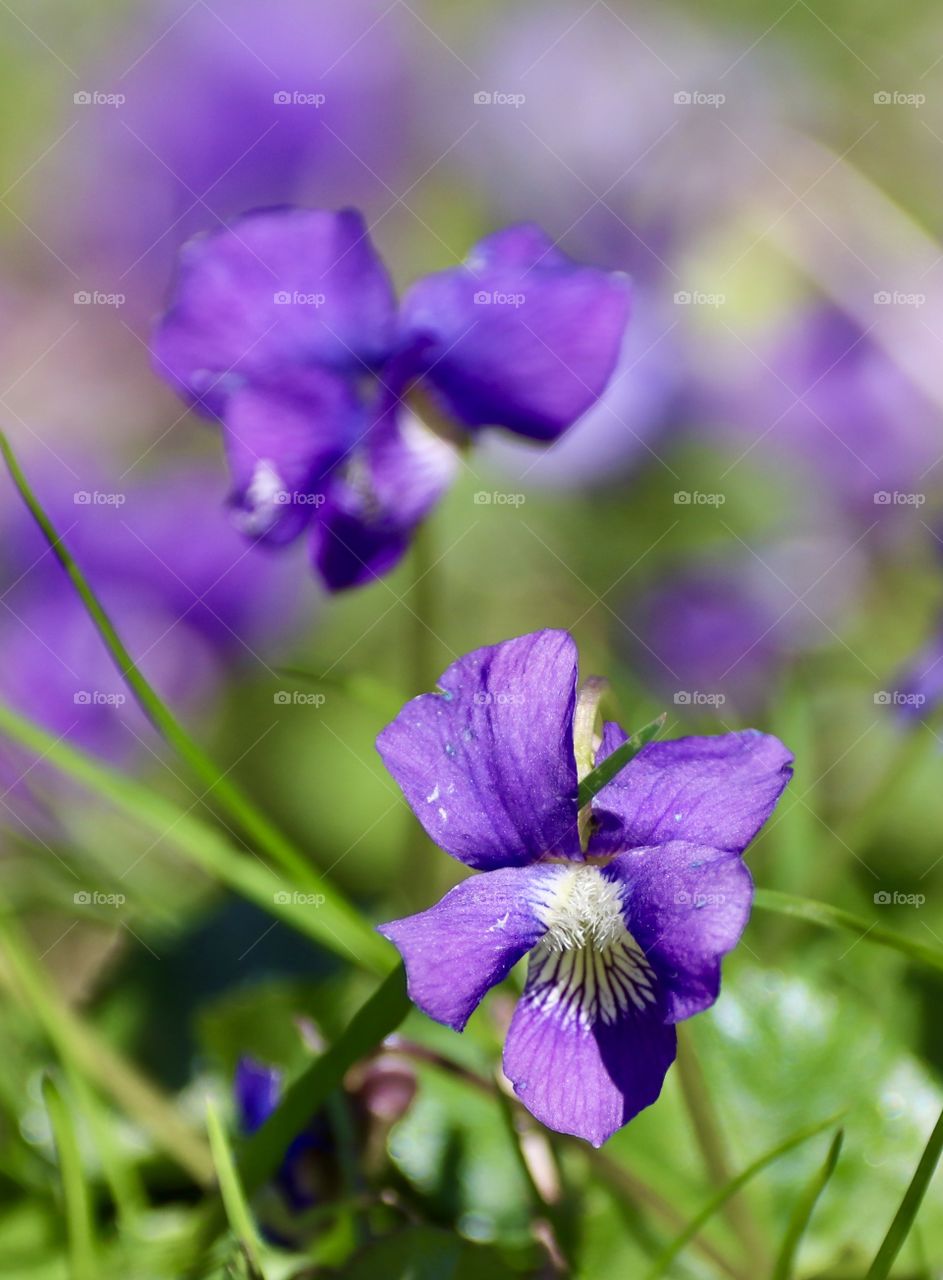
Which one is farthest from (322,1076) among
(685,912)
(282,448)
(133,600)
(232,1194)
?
(133,600)

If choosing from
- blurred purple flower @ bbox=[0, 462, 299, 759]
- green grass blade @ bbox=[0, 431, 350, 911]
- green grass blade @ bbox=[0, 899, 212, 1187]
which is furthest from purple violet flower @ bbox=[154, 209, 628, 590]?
blurred purple flower @ bbox=[0, 462, 299, 759]

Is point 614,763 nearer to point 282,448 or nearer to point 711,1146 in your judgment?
point 711,1146

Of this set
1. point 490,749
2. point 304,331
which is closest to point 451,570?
point 304,331

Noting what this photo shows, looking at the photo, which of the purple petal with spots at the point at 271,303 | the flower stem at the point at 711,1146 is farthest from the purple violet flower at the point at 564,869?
the purple petal with spots at the point at 271,303

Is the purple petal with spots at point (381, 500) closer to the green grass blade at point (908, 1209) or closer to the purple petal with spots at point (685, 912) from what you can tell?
the purple petal with spots at point (685, 912)

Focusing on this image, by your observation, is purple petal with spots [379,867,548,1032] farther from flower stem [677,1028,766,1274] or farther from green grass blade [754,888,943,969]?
flower stem [677,1028,766,1274]

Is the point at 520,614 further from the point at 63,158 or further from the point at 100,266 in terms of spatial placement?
the point at 63,158
